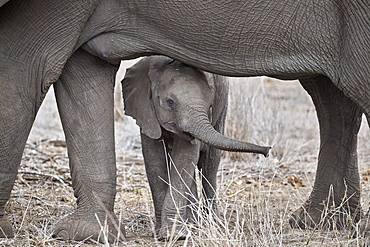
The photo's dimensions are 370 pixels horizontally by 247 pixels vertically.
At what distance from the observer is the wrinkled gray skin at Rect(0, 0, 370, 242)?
405 cm

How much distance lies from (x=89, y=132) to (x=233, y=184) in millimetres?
2115

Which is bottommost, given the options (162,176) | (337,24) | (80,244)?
(80,244)

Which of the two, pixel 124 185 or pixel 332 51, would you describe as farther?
pixel 124 185

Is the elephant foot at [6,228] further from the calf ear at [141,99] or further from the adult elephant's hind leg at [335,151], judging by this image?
the adult elephant's hind leg at [335,151]

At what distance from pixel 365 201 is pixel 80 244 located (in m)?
2.06

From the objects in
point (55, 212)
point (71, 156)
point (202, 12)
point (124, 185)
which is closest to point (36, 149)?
point (124, 185)

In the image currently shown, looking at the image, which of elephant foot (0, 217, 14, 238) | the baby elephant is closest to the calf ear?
the baby elephant

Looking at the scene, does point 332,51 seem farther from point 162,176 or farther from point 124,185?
point 124,185

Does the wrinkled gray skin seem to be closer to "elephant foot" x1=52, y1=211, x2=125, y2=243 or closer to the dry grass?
"elephant foot" x1=52, y1=211, x2=125, y2=243

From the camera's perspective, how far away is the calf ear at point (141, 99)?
4.57 metres

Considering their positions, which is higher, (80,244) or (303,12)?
(303,12)

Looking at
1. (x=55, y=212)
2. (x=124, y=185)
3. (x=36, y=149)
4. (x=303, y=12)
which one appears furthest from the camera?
(x=36, y=149)

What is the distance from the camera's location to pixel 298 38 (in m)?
4.08

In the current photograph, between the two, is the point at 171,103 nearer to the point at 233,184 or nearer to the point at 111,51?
the point at 111,51
